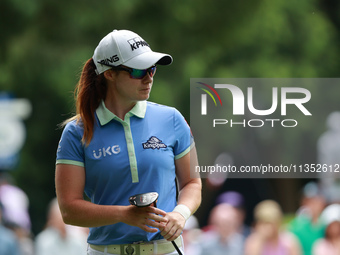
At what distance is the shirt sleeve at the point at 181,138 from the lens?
325 cm

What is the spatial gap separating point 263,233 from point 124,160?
458 centimetres

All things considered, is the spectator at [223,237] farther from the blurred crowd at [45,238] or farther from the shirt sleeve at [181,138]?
the shirt sleeve at [181,138]

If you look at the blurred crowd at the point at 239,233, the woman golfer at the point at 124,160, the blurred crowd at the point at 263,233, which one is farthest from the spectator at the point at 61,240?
the woman golfer at the point at 124,160

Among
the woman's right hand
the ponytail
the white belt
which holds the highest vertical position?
the ponytail

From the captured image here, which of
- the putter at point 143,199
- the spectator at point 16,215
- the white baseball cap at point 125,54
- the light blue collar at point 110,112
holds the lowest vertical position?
the spectator at point 16,215

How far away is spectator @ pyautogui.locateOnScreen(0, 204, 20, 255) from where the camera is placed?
7.75m

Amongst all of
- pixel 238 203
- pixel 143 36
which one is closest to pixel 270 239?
pixel 238 203

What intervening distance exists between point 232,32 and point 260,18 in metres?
0.56

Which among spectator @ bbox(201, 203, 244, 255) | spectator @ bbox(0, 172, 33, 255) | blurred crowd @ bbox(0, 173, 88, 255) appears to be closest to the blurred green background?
spectator @ bbox(0, 172, 33, 255)

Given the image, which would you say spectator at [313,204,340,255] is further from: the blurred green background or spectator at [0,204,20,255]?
the blurred green background

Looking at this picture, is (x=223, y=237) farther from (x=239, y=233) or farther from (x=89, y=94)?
(x=89, y=94)

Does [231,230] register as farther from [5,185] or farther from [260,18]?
[260,18]

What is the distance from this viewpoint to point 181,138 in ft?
10.7

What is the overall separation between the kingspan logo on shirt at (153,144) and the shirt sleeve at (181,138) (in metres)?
0.09
